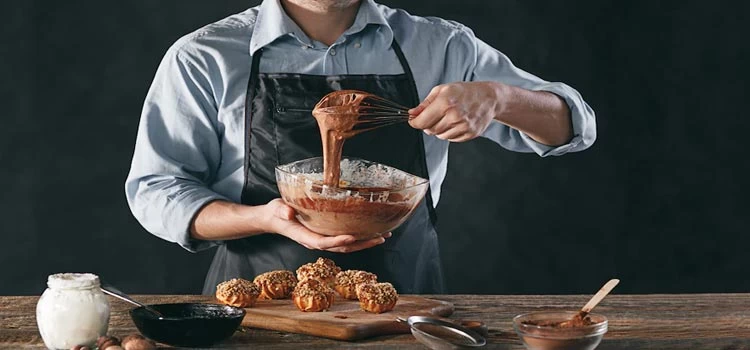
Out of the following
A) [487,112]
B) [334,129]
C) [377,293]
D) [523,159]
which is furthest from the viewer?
[523,159]

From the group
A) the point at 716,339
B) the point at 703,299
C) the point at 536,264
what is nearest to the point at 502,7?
the point at 536,264

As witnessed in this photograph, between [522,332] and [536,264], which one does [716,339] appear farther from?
[536,264]

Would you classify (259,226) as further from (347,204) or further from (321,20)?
(321,20)

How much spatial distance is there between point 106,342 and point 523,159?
7.99 feet

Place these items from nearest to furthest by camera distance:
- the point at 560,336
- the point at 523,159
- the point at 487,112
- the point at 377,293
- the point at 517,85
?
the point at 560,336 < the point at 377,293 < the point at 487,112 < the point at 517,85 < the point at 523,159

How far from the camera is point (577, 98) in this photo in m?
3.12

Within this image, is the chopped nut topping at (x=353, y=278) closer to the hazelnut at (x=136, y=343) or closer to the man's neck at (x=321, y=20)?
the hazelnut at (x=136, y=343)

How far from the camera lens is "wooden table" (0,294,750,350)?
2.33 meters

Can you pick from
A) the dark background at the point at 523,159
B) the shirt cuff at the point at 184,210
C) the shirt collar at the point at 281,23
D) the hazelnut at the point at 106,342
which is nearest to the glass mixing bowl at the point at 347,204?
the shirt cuff at the point at 184,210

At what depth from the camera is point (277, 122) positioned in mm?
3107

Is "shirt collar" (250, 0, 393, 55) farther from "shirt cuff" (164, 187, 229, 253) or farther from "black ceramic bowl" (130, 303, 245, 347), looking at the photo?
"black ceramic bowl" (130, 303, 245, 347)

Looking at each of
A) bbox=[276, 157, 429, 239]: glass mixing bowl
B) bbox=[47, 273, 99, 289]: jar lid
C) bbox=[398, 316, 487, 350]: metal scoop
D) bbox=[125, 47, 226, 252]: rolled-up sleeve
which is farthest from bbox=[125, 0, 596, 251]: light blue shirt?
bbox=[398, 316, 487, 350]: metal scoop

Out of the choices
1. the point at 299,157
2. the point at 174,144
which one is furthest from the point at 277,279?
the point at 174,144

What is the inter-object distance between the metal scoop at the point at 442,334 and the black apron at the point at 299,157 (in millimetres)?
725
